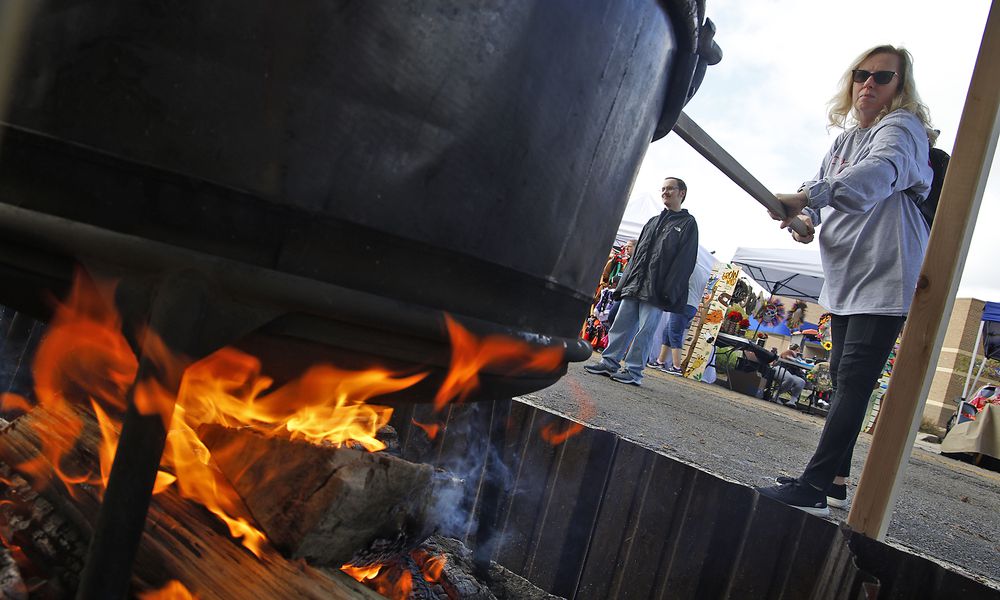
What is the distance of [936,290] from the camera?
172 cm

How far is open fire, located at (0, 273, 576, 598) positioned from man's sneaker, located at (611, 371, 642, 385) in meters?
3.75

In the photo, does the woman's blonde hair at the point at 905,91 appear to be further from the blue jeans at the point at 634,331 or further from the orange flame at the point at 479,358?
the blue jeans at the point at 634,331

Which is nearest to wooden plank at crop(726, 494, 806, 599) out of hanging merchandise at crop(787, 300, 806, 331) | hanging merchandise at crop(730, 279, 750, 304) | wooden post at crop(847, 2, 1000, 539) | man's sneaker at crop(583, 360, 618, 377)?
wooden post at crop(847, 2, 1000, 539)

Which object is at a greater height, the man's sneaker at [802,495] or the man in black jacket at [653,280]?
the man in black jacket at [653,280]

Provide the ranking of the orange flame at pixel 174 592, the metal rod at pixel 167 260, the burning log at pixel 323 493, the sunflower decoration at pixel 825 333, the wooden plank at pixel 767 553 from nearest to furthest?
the metal rod at pixel 167 260 < the orange flame at pixel 174 592 < the burning log at pixel 323 493 < the wooden plank at pixel 767 553 < the sunflower decoration at pixel 825 333

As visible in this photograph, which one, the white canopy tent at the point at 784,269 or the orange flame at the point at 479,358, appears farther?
the white canopy tent at the point at 784,269

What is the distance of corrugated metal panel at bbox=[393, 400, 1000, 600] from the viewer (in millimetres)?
1561

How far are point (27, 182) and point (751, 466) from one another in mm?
3283

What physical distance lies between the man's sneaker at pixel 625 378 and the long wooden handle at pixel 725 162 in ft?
11.0

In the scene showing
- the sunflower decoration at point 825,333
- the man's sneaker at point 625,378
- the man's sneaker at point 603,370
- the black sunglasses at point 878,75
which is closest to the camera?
the black sunglasses at point 878,75

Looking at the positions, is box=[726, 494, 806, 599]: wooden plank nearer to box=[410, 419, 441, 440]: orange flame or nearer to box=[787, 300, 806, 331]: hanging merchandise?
box=[410, 419, 441, 440]: orange flame

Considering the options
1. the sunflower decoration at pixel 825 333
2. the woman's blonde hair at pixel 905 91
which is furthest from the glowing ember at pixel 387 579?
the sunflower decoration at pixel 825 333

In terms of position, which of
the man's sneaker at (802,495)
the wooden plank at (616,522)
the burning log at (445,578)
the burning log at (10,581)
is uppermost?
the man's sneaker at (802,495)

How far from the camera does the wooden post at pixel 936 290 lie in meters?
1.69
